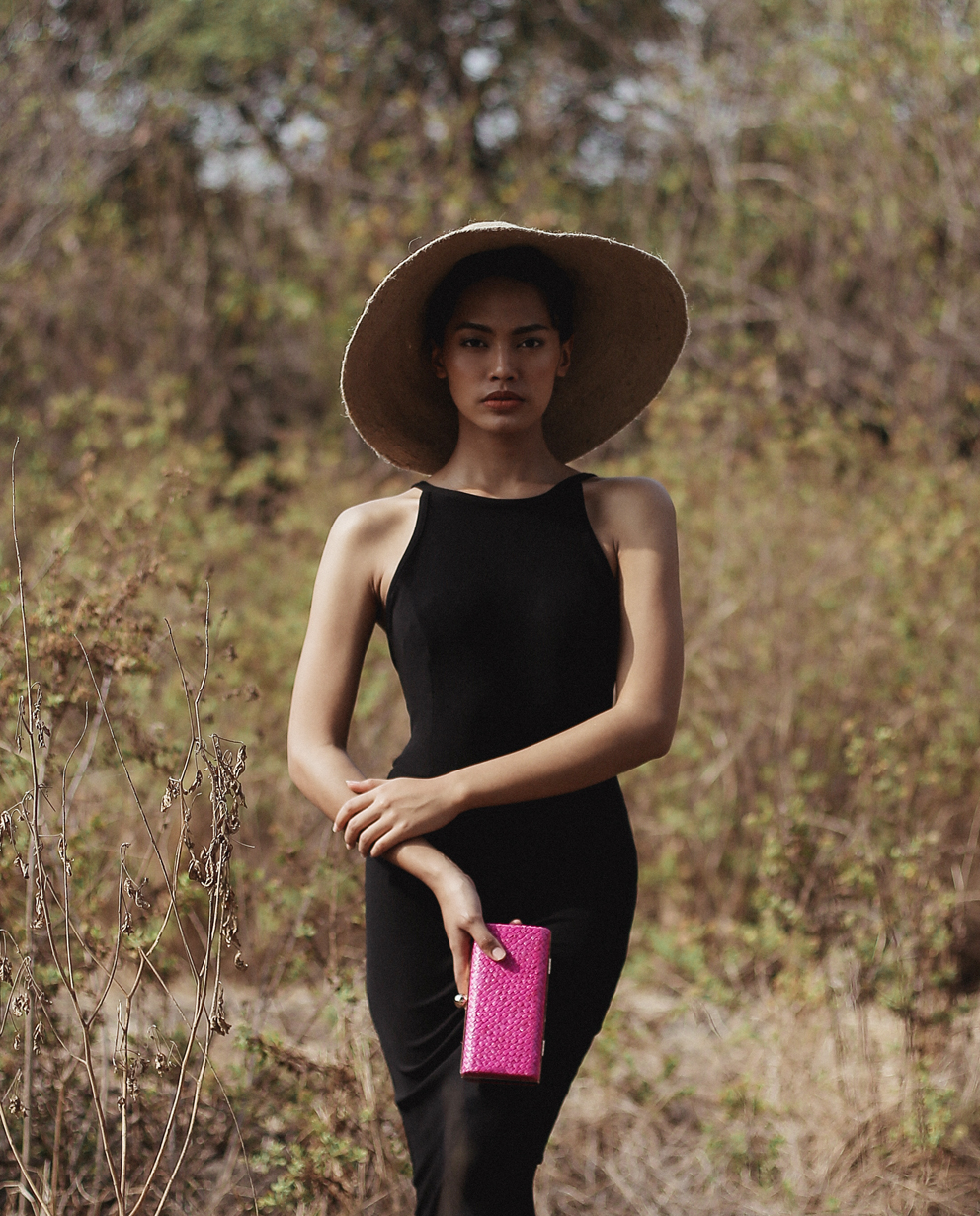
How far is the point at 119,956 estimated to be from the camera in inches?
98.8

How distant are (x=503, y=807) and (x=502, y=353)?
606 millimetres

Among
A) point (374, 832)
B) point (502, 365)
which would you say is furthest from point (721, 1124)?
point (502, 365)

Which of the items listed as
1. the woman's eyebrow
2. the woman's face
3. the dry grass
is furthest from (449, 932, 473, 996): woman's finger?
the dry grass

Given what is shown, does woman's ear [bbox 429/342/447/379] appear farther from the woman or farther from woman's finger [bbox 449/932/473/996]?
woman's finger [bbox 449/932/473/996]

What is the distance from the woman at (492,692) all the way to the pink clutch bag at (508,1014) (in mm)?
28

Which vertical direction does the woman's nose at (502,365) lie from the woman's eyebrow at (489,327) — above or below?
below

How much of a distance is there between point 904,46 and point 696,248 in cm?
263

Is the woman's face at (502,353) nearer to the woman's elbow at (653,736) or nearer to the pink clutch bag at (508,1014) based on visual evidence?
the woman's elbow at (653,736)

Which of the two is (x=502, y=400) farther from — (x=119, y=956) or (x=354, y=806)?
(x=119, y=956)

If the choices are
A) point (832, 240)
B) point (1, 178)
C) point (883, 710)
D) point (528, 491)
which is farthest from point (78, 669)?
point (832, 240)

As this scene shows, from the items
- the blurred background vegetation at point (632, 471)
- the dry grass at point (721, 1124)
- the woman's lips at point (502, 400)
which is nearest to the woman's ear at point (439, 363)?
the woman's lips at point (502, 400)

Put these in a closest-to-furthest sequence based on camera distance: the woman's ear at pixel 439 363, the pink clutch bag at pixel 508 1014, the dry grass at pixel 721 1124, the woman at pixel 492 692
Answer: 1. the pink clutch bag at pixel 508 1014
2. the woman at pixel 492 692
3. the woman's ear at pixel 439 363
4. the dry grass at pixel 721 1124

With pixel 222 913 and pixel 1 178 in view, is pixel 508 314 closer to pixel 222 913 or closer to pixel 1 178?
pixel 222 913

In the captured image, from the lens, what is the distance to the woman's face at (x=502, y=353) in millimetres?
1773
